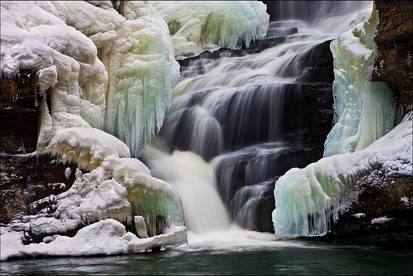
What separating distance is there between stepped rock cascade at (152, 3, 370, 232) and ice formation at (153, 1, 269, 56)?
220cm

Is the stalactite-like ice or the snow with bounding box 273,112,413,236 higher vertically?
the stalactite-like ice

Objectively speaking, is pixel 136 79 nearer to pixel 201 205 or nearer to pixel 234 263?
pixel 201 205

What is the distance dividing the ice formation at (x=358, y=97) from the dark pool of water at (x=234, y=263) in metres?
1.74

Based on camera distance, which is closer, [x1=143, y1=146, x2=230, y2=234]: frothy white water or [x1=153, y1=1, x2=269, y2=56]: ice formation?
[x1=143, y1=146, x2=230, y2=234]: frothy white water

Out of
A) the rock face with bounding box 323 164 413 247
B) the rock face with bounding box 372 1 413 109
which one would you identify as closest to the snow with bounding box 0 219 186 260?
the rock face with bounding box 323 164 413 247

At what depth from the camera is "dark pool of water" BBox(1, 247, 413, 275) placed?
444 cm

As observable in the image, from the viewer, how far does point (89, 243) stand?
5387 millimetres

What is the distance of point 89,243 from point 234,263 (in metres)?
1.57

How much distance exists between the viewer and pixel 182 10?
12.7 metres

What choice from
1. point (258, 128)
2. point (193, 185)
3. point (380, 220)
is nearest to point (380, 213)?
point (380, 220)

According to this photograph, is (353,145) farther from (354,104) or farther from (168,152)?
(168,152)

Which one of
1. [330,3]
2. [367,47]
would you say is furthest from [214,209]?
[330,3]

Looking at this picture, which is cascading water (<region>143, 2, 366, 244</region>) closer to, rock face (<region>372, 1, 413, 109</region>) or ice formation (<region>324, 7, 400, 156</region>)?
ice formation (<region>324, 7, 400, 156</region>)

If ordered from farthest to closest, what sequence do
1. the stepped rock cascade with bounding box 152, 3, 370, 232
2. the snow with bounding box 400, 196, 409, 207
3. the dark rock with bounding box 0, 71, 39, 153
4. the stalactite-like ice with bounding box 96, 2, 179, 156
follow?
1. the stepped rock cascade with bounding box 152, 3, 370, 232
2. the stalactite-like ice with bounding box 96, 2, 179, 156
3. the dark rock with bounding box 0, 71, 39, 153
4. the snow with bounding box 400, 196, 409, 207
